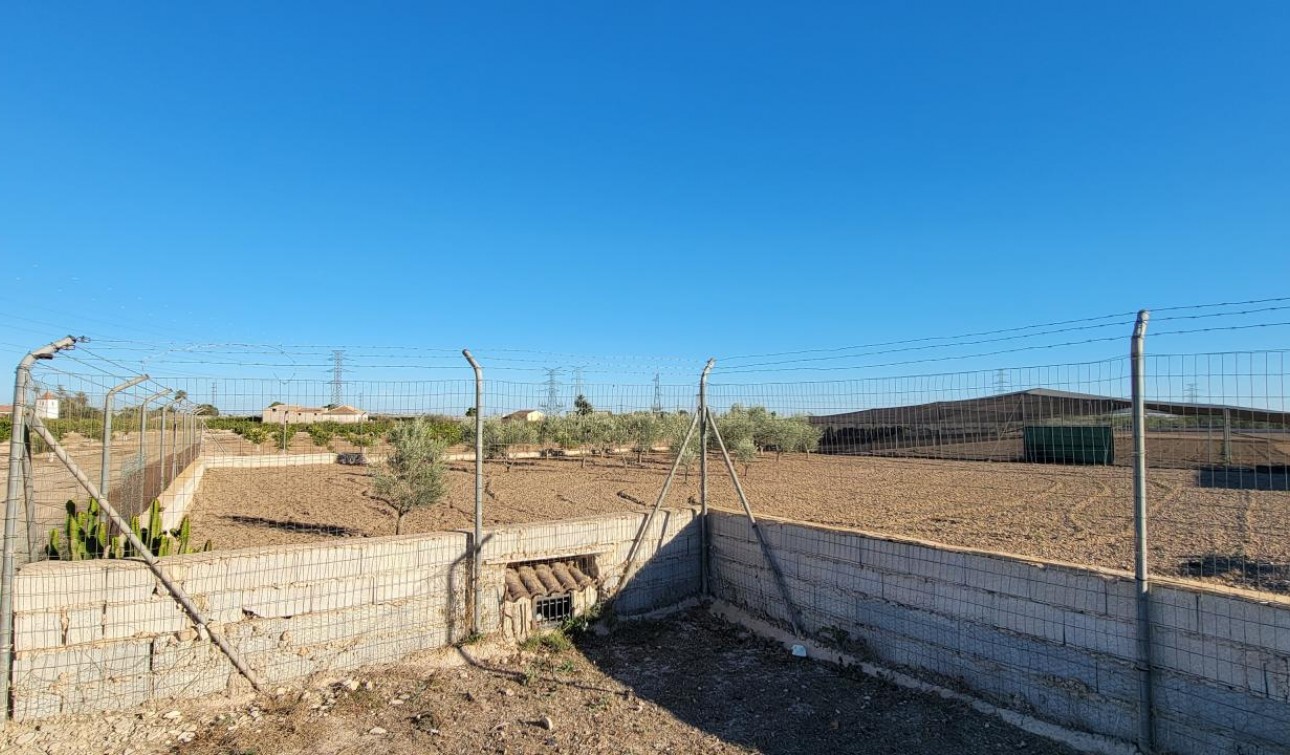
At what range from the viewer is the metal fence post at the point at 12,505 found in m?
4.39

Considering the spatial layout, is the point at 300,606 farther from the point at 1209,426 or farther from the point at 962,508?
→ the point at 962,508

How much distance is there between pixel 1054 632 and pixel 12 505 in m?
6.97

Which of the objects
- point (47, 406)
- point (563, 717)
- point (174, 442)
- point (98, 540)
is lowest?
point (563, 717)

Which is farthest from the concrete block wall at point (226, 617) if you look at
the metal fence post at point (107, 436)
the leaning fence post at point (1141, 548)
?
the leaning fence post at point (1141, 548)

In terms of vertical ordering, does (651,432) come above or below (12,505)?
below

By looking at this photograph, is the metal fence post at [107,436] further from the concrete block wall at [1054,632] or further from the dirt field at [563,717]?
the concrete block wall at [1054,632]

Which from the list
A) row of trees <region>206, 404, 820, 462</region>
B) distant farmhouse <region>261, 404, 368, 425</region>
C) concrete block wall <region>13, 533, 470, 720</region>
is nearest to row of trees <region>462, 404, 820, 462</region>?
row of trees <region>206, 404, 820, 462</region>

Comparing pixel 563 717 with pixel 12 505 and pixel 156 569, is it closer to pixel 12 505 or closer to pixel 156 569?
pixel 156 569

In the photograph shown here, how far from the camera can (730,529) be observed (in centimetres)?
728

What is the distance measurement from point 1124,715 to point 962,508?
8678 mm

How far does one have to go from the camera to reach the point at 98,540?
5.41 meters

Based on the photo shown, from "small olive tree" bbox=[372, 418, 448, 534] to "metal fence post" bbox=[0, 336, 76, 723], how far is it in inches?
219

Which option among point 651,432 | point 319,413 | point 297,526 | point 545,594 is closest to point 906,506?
point 545,594

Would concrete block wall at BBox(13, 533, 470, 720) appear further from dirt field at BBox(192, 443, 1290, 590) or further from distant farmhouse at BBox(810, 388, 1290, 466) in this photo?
distant farmhouse at BBox(810, 388, 1290, 466)
